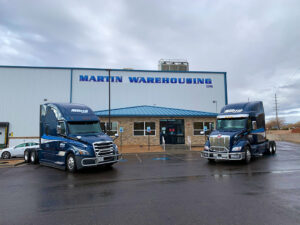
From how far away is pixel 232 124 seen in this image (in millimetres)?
12977

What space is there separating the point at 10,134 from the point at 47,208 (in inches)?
951

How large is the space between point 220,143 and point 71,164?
26.4 feet

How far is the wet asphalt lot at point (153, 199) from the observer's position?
4.50 m

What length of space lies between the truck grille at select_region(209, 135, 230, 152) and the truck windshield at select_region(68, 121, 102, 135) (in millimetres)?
6507

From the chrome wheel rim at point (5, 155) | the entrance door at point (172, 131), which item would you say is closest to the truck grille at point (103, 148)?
the chrome wheel rim at point (5, 155)

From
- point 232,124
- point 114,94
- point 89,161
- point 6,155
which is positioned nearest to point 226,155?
point 232,124

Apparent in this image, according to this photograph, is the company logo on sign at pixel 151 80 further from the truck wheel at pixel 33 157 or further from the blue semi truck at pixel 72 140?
the truck wheel at pixel 33 157

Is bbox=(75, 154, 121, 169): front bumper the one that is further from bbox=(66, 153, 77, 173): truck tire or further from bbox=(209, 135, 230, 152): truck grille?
bbox=(209, 135, 230, 152): truck grille

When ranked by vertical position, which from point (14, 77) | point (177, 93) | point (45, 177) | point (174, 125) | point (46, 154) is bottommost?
point (45, 177)

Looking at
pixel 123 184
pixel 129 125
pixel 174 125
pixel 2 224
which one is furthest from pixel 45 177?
pixel 174 125

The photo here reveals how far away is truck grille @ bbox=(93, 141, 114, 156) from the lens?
9797 millimetres

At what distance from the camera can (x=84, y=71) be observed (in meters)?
27.7

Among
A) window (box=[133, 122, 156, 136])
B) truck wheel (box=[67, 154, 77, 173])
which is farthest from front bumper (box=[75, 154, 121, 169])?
window (box=[133, 122, 156, 136])

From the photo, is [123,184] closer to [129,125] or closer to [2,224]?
[2,224]
